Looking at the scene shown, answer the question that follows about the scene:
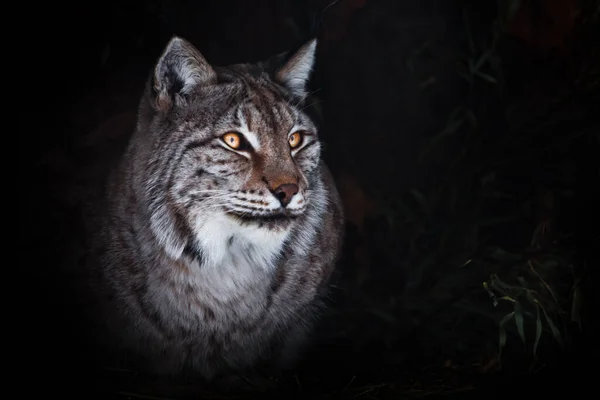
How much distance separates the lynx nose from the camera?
2525 millimetres

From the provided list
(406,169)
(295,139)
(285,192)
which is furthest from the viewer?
(406,169)

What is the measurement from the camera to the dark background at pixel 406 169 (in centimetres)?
264

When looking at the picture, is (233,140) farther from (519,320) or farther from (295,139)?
(519,320)

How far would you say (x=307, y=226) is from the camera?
289cm

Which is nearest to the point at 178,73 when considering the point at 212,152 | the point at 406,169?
the point at 212,152

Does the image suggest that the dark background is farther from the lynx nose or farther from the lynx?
the lynx nose

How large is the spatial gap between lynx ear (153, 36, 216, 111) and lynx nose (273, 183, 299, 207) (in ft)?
1.44

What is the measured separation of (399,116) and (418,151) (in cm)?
18

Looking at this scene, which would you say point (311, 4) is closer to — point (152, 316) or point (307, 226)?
point (307, 226)

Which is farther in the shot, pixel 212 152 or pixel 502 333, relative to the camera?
pixel 502 333

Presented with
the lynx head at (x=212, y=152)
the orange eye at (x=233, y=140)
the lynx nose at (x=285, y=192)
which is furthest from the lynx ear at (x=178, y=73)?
the lynx nose at (x=285, y=192)

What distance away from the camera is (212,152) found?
2.58 meters

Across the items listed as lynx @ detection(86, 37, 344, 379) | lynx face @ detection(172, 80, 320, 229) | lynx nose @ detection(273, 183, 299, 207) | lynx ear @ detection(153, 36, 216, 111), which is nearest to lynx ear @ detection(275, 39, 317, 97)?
lynx @ detection(86, 37, 344, 379)

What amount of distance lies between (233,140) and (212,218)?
260mm
